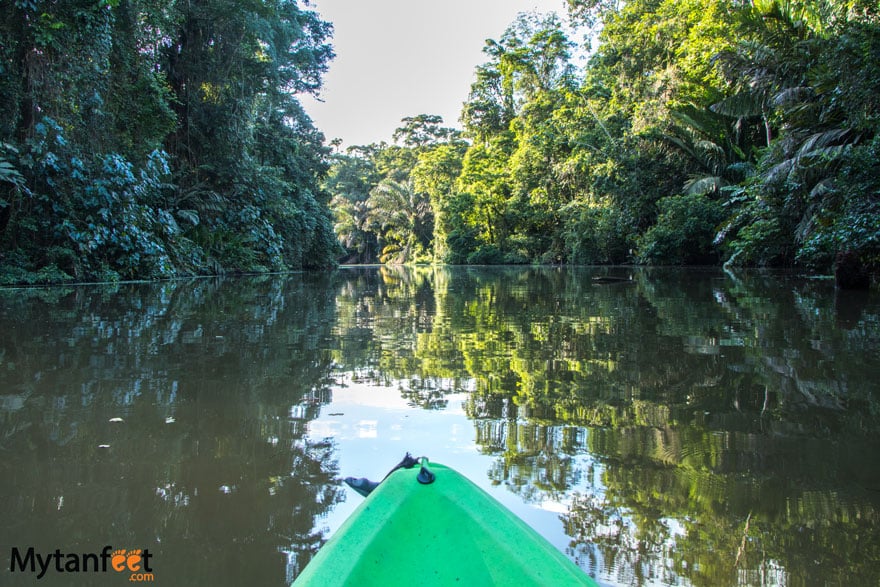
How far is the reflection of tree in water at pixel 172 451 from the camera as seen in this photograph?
1.60m

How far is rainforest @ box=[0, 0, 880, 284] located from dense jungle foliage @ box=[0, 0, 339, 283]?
42 mm

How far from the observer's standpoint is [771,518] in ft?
5.59

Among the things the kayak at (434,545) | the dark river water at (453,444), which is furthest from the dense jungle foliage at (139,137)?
the kayak at (434,545)

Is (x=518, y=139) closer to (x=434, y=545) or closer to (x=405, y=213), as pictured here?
(x=405, y=213)

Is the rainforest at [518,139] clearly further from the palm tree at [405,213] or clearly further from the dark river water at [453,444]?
the palm tree at [405,213]

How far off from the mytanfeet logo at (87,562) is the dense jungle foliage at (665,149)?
9.01 meters

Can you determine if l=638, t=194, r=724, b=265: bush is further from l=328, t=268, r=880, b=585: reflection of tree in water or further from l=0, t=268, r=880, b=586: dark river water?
l=0, t=268, r=880, b=586: dark river water

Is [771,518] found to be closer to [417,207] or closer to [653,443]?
[653,443]

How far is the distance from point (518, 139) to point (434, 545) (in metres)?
32.7

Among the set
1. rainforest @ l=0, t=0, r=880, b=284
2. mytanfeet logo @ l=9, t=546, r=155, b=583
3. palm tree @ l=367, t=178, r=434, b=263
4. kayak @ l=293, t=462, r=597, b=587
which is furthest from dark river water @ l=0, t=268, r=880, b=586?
Result: palm tree @ l=367, t=178, r=434, b=263

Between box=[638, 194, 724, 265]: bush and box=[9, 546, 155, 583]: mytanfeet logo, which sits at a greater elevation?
box=[638, 194, 724, 265]: bush

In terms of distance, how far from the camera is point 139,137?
13250 millimetres

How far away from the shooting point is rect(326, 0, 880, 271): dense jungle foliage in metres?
9.73

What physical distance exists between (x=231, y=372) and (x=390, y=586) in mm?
2711
